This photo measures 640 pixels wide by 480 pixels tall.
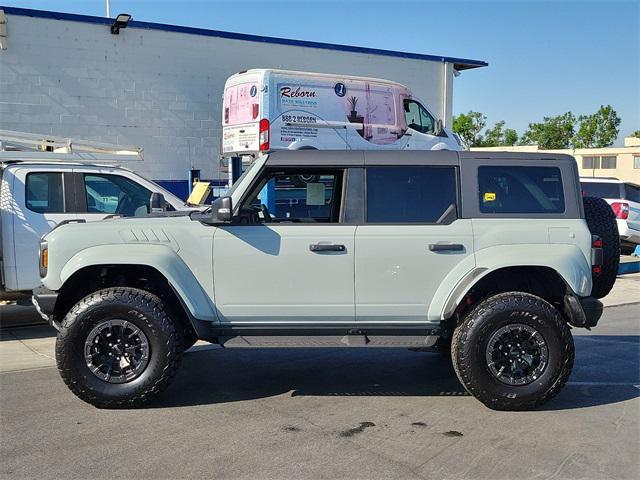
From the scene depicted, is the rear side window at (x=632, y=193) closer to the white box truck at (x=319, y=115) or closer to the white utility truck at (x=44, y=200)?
the white box truck at (x=319, y=115)

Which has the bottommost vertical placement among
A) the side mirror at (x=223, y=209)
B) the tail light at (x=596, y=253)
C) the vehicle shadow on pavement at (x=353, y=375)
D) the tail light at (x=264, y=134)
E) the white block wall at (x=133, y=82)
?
the vehicle shadow on pavement at (x=353, y=375)

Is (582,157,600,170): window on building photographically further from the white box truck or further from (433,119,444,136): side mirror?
(433,119,444,136): side mirror

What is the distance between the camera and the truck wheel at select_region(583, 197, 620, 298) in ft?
17.8

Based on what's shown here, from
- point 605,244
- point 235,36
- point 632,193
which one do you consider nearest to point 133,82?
point 235,36

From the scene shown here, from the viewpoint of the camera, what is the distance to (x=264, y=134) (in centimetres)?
1402

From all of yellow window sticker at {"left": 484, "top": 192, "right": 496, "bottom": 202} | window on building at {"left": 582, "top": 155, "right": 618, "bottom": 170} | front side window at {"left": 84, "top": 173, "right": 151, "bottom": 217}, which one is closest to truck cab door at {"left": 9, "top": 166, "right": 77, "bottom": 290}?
front side window at {"left": 84, "top": 173, "right": 151, "bottom": 217}

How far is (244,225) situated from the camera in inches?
204

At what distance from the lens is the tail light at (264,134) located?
549 inches

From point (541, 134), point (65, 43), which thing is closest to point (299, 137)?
point (65, 43)

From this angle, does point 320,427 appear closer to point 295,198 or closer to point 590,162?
point 295,198

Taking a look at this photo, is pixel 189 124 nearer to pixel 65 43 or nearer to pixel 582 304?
pixel 65 43

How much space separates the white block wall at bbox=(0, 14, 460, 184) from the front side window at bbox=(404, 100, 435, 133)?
564 centimetres

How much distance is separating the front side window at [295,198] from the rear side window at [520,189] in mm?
1199

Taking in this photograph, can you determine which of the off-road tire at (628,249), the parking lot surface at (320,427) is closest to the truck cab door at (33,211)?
the parking lot surface at (320,427)
